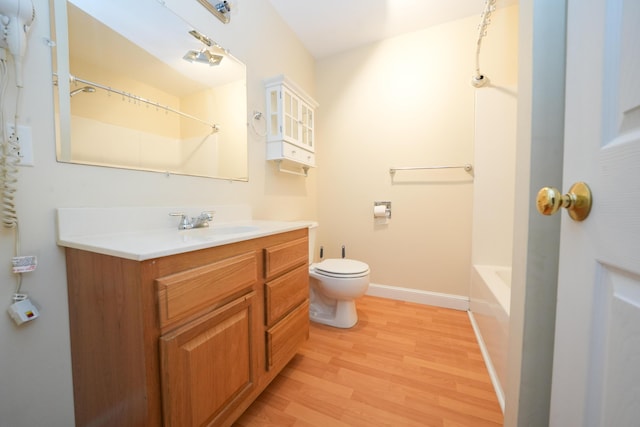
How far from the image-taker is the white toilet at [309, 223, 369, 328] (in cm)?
162

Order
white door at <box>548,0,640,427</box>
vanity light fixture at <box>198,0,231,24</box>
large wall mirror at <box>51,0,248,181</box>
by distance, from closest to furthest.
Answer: white door at <box>548,0,640,427</box>, large wall mirror at <box>51,0,248,181</box>, vanity light fixture at <box>198,0,231,24</box>

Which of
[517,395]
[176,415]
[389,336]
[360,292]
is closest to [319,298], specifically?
[360,292]

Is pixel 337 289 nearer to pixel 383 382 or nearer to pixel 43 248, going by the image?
pixel 383 382

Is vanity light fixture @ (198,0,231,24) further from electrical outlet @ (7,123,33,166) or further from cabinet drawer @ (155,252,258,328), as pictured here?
cabinet drawer @ (155,252,258,328)

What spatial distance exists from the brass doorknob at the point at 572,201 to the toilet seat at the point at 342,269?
130 cm

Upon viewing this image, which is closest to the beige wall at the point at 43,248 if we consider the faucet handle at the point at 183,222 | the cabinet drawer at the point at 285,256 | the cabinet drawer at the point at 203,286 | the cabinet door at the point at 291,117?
the faucet handle at the point at 183,222

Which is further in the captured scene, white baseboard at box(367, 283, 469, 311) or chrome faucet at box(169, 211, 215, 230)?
white baseboard at box(367, 283, 469, 311)

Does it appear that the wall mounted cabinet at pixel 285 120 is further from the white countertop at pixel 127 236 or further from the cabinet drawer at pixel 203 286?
the cabinet drawer at pixel 203 286

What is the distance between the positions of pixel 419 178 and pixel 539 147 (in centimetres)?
161

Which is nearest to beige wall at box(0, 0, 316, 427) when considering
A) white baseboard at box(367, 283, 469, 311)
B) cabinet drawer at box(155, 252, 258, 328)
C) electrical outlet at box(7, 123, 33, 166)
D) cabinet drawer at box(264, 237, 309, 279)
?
electrical outlet at box(7, 123, 33, 166)

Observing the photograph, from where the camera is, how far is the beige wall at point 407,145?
76.7 inches

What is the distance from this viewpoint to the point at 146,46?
42.9 inches

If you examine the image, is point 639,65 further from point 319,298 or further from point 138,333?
point 319,298

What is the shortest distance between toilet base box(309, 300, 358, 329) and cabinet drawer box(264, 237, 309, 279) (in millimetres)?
611
